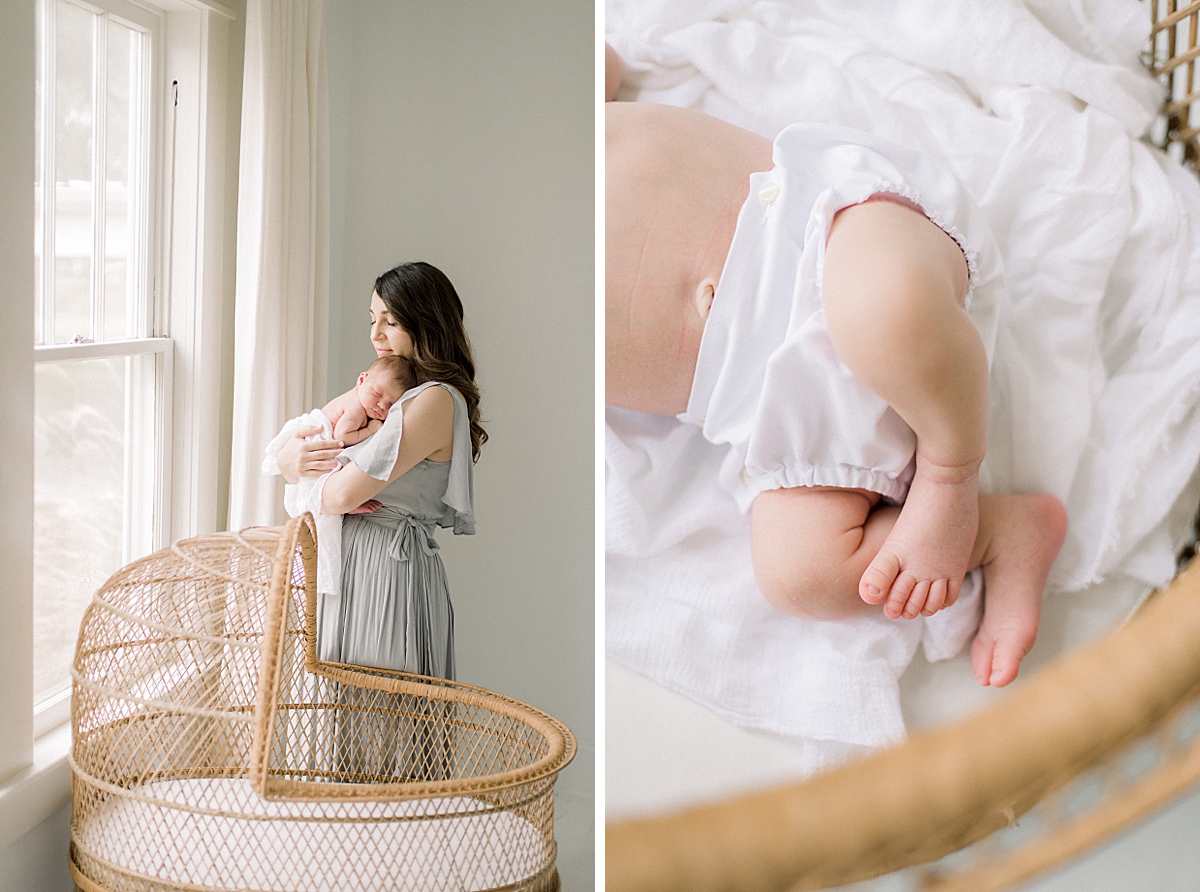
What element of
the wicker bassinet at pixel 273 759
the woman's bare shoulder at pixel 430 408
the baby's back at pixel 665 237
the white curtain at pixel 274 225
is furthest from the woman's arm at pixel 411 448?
the baby's back at pixel 665 237

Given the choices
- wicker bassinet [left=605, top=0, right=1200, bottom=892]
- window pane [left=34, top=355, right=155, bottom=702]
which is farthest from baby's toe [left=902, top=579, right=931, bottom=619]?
window pane [left=34, top=355, right=155, bottom=702]

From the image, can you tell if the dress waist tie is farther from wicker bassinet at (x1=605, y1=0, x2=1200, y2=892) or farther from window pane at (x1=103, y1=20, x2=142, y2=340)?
wicker bassinet at (x1=605, y1=0, x2=1200, y2=892)

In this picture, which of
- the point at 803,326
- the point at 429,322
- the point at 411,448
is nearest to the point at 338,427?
the point at 411,448

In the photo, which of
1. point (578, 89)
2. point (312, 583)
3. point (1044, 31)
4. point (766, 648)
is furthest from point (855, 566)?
point (578, 89)

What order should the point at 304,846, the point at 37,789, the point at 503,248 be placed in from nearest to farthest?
the point at 304,846
the point at 37,789
the point at 503,248

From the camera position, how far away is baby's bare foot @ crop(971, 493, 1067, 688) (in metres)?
0.79

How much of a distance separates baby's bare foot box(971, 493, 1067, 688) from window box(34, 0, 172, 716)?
161 centimetres

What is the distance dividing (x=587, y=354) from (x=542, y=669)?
90 cm

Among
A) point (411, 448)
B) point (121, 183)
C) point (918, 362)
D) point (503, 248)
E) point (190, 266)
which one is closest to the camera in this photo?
point (918, 362)

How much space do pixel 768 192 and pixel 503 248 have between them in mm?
1667

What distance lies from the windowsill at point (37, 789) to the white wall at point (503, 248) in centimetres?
107

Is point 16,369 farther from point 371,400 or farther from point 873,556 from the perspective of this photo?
point 873,556

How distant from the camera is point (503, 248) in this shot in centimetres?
241

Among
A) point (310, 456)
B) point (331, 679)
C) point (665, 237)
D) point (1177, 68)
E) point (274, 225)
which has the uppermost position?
point (274, 225)
